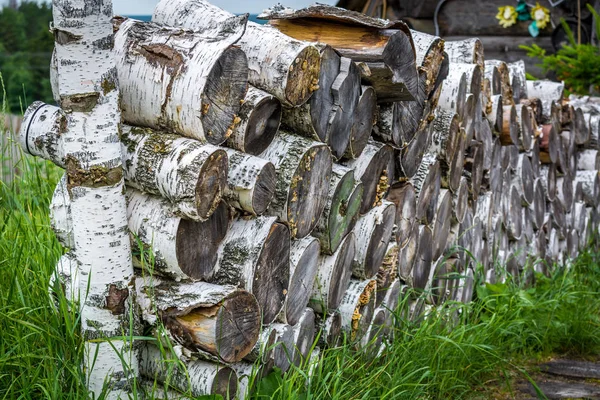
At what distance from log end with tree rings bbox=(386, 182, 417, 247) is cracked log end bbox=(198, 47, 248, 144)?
111 centimetres

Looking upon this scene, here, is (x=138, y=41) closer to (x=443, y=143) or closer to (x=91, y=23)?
(x=91, y=23)

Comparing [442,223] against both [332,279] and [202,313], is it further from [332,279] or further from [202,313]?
[202,313]

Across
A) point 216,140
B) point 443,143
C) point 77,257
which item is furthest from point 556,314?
point 77,257

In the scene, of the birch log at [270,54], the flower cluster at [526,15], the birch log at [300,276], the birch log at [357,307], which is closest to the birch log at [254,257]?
the birch log at [300,276]

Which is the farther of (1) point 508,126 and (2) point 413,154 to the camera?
(1) point 508,126

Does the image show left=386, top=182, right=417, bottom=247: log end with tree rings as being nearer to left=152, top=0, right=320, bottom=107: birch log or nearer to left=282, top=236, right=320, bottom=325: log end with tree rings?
left=282, top=236, right=320, bottom=325: log end with tree rings

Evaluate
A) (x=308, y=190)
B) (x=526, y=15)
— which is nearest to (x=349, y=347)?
Result: (x=308, y=190)

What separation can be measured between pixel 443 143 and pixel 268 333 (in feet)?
4.85

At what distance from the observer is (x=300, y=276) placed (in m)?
2.33

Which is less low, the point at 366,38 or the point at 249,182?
the point at 366,38

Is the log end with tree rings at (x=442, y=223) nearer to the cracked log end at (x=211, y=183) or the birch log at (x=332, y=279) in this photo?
the birch log at (x=332, y=279)

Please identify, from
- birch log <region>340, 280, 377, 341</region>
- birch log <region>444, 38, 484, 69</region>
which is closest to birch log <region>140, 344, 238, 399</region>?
birch log <region>340, 280, 377, 341</region>

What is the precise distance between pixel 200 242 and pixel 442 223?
1.75 meters

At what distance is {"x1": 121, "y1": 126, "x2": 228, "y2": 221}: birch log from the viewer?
5.89 feet
